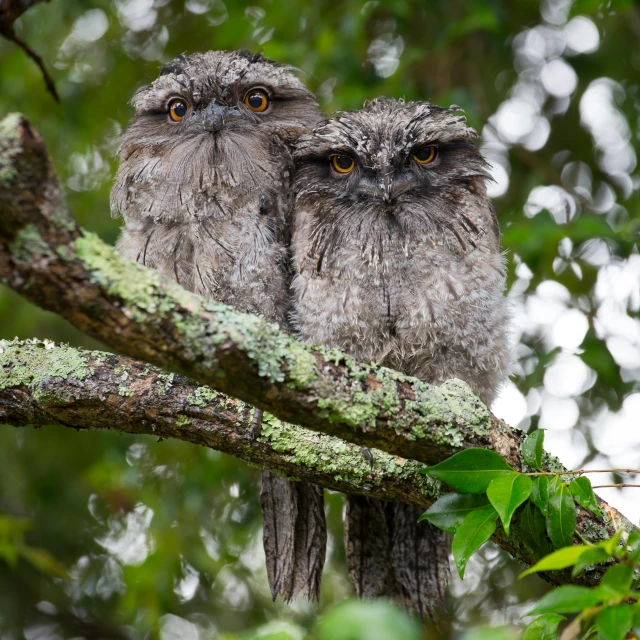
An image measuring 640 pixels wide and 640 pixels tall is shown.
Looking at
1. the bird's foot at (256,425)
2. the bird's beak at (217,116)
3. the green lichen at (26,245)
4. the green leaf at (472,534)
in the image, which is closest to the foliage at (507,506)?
the green leaf at (472,534)

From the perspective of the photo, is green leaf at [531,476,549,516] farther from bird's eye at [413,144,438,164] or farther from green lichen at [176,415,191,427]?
bird's eye at [413,144,438,164]

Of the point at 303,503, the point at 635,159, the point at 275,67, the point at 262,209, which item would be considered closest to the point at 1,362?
the point at 262,209

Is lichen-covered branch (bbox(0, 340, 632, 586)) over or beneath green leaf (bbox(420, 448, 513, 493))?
over

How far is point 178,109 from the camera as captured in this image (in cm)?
313

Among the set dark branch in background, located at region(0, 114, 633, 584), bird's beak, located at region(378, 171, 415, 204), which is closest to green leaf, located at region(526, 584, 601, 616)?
dark branch in background, located at region(0, 114, 633, 584)

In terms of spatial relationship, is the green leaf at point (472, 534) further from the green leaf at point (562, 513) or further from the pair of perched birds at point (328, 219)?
the pair of perched birds at point (328, 219)

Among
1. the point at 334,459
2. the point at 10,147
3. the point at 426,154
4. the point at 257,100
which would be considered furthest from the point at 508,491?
the point at 257,100

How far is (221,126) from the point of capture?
2.97 m

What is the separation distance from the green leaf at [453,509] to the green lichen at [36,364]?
1.19 meters

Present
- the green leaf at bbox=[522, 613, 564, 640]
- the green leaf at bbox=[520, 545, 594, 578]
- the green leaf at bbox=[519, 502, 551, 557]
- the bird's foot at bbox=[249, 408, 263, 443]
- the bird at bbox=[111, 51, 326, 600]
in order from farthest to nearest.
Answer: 1. the bird at bbox=[111, 51, 326, 600]
2. the bird's foot at bbox=[249, 408, 263, 443]
3. the green leaf at bbox=[519, 502, 551, 557]
4. the green leaf at bbox=[522, 613, 564, 640]
5. the green leaf at bbox=[520, 545, 594, 578]

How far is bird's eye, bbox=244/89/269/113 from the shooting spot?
10.3ft

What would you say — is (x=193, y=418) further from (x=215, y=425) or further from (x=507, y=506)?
(x=507, y=506)

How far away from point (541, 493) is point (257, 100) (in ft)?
6.46

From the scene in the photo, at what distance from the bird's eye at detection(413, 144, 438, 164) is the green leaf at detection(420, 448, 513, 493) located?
138 cm
